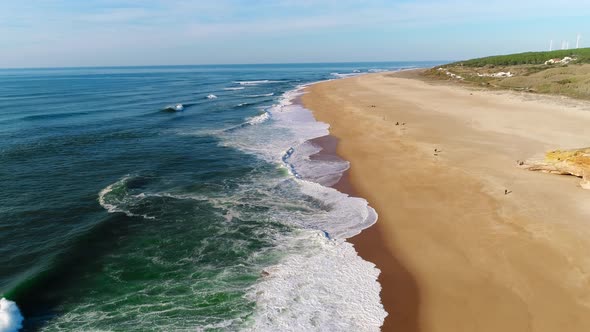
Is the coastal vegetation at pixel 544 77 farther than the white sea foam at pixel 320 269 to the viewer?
Yes

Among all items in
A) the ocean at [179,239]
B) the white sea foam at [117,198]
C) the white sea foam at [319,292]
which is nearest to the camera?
the white sea foam at [319,292]

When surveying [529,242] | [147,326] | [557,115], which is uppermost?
[557,115]

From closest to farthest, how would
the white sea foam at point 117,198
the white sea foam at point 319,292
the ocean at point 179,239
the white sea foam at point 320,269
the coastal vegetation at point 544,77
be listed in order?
the white sea foam at point 319,292
the white sea foam at point 320,269
the ocean at point 179,239
the white sea foam at point 117,198
the coastal vegetation at point 544,77

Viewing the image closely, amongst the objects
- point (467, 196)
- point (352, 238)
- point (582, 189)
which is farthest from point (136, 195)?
point (582, 189)

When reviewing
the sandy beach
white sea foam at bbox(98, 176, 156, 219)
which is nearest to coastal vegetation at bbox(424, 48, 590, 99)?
the sandy beach

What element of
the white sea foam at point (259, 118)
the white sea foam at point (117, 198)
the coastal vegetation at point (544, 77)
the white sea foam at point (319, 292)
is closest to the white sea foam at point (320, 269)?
the white sea foam at point (319, 292)

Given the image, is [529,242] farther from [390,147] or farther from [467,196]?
[390,147]

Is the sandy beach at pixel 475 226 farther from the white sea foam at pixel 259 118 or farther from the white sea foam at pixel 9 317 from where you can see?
the white sea foam at pixel 259 118
